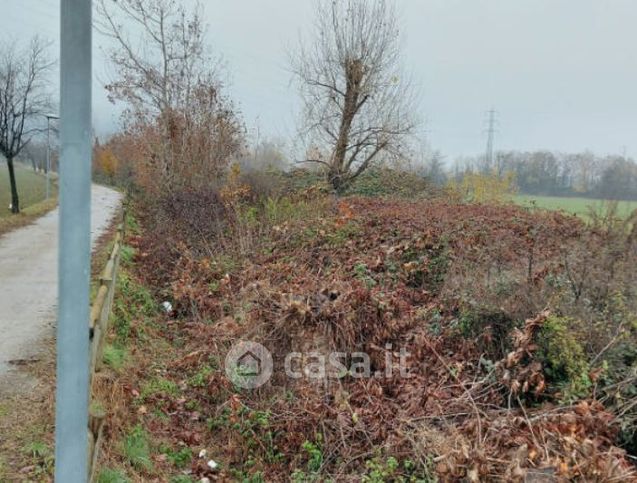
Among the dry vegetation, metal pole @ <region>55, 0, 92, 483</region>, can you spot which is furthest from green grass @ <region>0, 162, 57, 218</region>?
metal pole @ <region>55, 0, 92, 483</region>

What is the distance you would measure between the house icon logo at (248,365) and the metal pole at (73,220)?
3937mm

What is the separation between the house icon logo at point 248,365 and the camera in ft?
18.3

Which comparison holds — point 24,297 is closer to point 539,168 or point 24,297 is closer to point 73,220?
point 73,220

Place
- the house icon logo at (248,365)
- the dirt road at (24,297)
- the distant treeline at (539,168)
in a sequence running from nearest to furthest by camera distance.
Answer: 1. the dirt road at (24,297)
2. the house icon logo at (248,365)
3. the distant treeline at (539,168)

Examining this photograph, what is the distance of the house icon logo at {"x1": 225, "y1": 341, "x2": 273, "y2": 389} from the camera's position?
5.59 metres

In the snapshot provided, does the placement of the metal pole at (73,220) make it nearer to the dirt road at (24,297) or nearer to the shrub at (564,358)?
the dirt road at (24,297)

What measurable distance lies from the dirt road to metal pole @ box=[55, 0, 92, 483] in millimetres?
3282

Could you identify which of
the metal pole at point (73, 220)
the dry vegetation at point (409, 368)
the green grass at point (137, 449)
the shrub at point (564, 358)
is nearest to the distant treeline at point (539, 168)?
the dry vegetation at point (409, 368)

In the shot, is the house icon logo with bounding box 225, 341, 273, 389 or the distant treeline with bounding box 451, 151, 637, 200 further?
the distant treeline with bounding box 451, 151, 637, 200

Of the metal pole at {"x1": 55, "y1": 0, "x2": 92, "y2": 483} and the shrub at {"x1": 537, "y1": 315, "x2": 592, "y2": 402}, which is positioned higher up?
the metal pole at {"x1": 55, "y1": 0, "x2": 92, "y2": 483}

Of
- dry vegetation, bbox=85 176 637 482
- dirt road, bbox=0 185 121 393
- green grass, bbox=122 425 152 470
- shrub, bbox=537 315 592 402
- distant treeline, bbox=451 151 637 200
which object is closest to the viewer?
dry vegetation, bbox=85 176 637 482

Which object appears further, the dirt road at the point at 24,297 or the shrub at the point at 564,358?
the dirt road at the point at 24,297

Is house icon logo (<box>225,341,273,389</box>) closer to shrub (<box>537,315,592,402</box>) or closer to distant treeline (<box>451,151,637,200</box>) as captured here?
shrub (<box>537,315,592,402</box>)

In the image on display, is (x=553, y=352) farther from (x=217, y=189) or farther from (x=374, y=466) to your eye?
(x=217, y=189)
